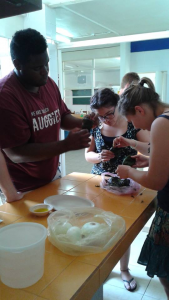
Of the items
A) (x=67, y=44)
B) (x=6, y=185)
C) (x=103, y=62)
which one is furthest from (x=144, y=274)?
(x=103, y=62)

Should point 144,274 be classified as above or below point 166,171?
below

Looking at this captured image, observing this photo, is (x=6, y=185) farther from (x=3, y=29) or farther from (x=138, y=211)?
(x=3, y=29)

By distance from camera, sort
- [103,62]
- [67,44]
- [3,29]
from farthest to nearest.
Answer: [103,62] → [3,29] → [67,44]

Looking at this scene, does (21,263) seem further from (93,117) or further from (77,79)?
(77,79)

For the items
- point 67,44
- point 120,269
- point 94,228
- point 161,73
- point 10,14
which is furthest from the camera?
point 161,73

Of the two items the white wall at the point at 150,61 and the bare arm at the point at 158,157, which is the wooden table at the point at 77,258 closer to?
the bare arm at the point at 158,157

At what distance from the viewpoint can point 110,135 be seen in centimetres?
194

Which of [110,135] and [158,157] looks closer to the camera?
[158,157]

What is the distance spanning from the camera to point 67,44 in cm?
352

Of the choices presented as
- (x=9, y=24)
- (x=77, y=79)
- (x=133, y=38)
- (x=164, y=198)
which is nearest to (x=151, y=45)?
(x=77, y=79)

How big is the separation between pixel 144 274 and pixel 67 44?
9.81 feet

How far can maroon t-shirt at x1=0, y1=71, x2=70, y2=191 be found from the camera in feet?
4.51

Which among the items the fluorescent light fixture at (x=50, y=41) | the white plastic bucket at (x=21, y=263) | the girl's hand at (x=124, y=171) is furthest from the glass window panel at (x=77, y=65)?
the white plastic bucket at (x=21, y=263)

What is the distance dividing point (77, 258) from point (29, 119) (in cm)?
86
